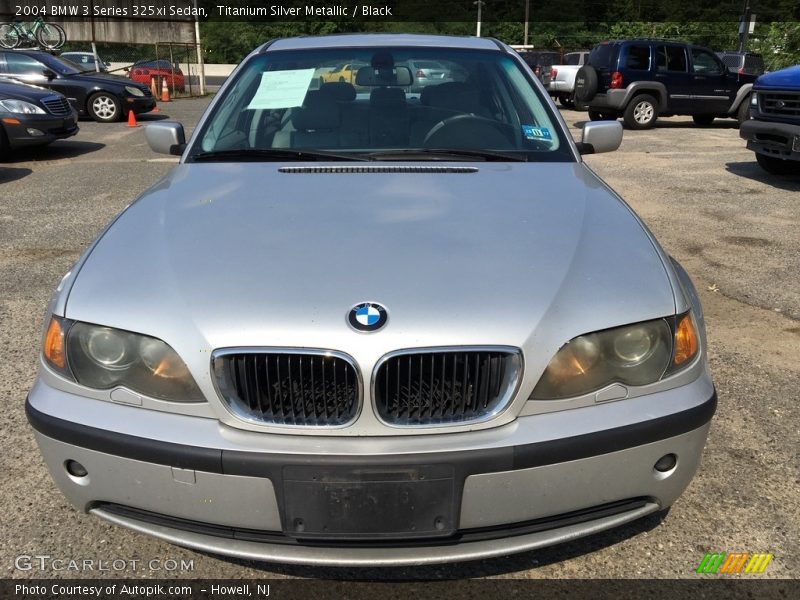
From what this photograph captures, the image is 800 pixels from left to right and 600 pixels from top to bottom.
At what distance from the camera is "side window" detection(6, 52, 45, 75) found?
13.3m

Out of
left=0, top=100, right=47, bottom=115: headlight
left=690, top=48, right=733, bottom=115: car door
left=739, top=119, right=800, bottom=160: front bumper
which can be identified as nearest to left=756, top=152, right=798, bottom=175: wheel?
left=739, top=119, right=800, bottom=160: front bumper

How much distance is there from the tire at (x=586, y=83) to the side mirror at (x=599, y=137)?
1186cm

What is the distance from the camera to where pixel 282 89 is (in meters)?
3.16

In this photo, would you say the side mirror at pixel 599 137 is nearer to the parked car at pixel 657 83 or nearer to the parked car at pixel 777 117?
the parked car at pixel 777 117

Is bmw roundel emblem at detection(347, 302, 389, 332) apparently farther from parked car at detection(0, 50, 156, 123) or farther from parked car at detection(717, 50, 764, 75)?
parked car at detection(717, 50, 764, 75)

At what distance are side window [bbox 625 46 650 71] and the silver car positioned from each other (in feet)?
44.6

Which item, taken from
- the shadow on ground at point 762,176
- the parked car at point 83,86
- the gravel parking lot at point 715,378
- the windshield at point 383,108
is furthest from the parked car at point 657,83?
the windshield at point 383,108

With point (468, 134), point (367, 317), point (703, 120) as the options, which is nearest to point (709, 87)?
point (703, 120)

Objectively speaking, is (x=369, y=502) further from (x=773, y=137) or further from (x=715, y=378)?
(x=773, y=137)

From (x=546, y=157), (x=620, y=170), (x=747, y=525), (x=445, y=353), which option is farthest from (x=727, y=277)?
(x=620, y=170)

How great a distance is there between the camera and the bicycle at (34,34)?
2502cm

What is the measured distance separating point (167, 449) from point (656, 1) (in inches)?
2557

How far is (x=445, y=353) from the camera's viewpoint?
169cm

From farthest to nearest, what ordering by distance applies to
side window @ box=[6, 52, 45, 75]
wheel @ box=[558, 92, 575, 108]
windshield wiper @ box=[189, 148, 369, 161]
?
wheel @ box=[558, 92, 575, 108] < side window @ box=[6, 52, 45, 75] < windshield wiper @ box=[189, 148, 369, 161]
